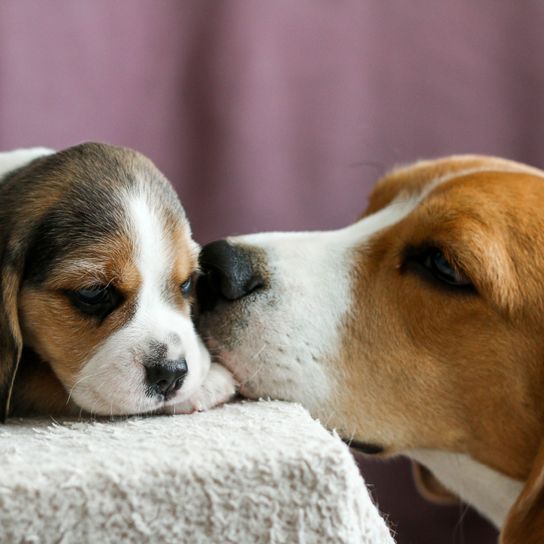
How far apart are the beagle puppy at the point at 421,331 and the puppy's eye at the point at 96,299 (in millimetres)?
222

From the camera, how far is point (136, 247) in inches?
56.6

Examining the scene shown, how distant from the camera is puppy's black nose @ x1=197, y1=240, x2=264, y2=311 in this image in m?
1.57

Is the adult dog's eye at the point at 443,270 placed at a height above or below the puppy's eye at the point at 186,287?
above

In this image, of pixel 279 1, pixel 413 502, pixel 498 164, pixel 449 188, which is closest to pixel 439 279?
pixel 449 188

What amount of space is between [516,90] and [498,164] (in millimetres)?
758

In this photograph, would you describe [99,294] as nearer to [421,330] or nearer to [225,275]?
[225,275]

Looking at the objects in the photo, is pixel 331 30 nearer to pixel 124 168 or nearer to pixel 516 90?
pixel 516 90

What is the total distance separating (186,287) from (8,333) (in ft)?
1.11

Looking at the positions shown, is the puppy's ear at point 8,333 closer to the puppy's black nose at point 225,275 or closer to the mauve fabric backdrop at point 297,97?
the puppy's black nose at point 225,275

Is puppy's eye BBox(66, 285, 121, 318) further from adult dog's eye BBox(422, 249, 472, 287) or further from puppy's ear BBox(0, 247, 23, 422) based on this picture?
adult dog's eye BBox(422, 249, 472, 287)

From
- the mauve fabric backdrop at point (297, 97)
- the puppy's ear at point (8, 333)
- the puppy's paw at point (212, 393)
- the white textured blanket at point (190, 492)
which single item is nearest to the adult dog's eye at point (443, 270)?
the puppy's paw at point (212, 393)

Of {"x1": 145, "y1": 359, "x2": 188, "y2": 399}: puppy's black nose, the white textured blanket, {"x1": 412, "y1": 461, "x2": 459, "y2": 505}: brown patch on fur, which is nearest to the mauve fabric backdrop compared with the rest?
{"x1": 412, "y1": 461, "x2": 459, "y2": 505}: brown patch on fur

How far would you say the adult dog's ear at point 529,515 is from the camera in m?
1.42

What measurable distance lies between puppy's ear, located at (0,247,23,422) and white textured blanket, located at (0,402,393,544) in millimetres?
269
